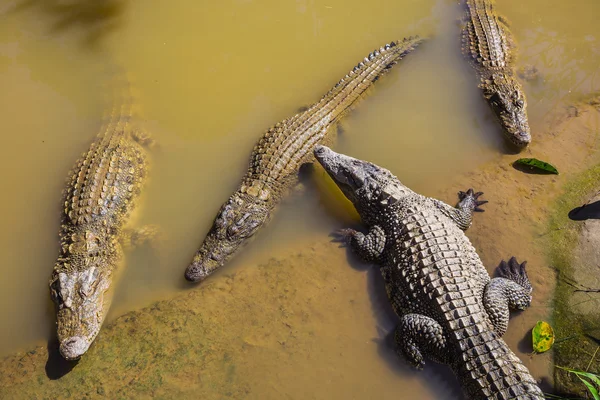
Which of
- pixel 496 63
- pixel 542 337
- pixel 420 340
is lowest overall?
pixel 420 340

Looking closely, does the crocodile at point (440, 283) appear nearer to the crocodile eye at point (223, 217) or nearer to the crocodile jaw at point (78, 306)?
the crocodile eye at point (223, 217)

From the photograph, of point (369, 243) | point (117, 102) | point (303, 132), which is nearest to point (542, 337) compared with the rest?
point (369, 243)

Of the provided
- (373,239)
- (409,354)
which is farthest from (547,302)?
(373,239)

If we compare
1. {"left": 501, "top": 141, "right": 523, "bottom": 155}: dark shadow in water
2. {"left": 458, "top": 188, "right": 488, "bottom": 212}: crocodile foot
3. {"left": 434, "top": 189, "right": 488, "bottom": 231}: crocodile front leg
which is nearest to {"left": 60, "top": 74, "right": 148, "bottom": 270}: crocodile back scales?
{"left": 434, "top": 189, "right": 488, "bottom": 231}: crocodile front leg

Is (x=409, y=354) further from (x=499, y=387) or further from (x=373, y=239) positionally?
(x=373, y=239)

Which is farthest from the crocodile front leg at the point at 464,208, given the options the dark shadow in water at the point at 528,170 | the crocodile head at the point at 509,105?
the crocodile head at the point at 509,105

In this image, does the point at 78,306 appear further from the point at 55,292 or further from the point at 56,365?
the point at 56,365
